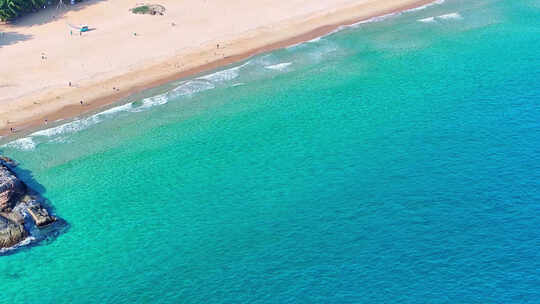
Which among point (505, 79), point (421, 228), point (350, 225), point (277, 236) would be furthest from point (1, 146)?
point (505, 79)

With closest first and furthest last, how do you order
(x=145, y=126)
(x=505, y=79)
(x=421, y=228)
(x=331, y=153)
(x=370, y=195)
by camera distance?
1. (x=421, y=228)
2. (x=370, y=195)
3. (x=331, y=153)
4. (x=145, y=126)
5. (x=505, y=79)

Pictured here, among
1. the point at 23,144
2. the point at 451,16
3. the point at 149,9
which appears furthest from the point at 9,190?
the point at 451,16

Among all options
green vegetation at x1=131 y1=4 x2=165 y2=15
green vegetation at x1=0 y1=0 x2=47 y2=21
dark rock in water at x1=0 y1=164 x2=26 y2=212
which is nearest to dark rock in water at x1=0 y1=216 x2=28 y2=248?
dark rock in water at x1=0 y1=164 x2=26 y2=212

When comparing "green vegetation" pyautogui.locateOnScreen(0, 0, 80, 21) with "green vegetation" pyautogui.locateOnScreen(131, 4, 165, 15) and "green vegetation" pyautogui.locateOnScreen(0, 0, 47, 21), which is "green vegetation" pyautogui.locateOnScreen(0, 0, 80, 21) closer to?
"green vegetation" pyautogui.locateOnScreen(0, 0, 47, 21)

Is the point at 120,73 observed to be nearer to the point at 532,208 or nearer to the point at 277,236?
the point at 277,236

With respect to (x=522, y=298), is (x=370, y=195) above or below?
above

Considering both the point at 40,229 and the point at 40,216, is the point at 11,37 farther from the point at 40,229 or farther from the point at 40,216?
the point at 40,229
